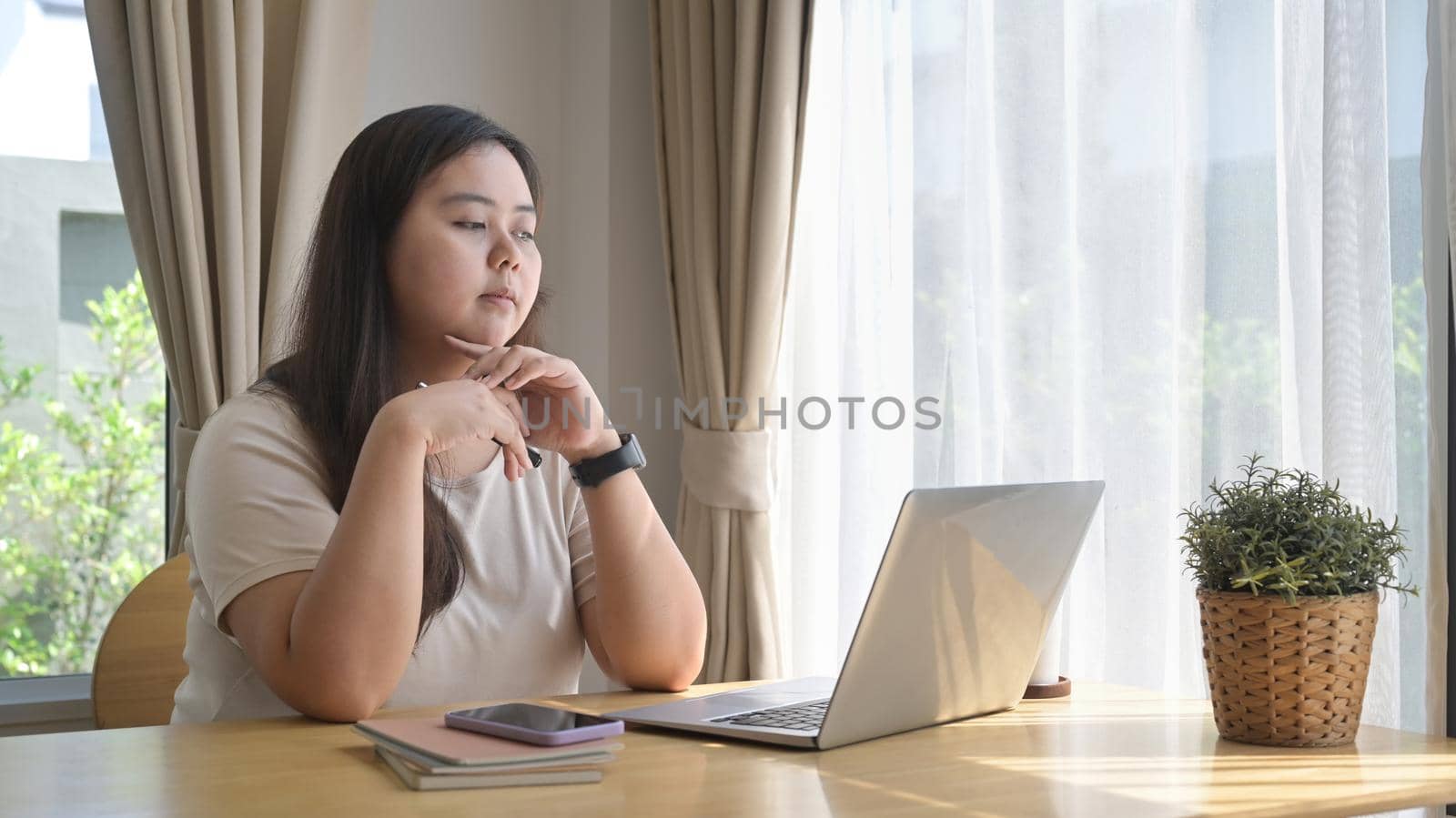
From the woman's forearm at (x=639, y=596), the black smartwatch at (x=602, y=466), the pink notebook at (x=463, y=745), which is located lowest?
the pink notebook at (x=463, y=745)

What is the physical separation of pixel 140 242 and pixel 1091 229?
69.2 inches

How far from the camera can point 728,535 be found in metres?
2.73

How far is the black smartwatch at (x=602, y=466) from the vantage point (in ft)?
5.08

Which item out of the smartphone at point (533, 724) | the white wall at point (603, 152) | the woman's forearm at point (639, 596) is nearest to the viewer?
the smartphone at point (533, 724)

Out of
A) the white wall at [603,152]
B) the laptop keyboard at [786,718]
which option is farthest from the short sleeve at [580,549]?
the white wall at [603,152]

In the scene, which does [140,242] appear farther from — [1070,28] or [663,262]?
[1070,28]

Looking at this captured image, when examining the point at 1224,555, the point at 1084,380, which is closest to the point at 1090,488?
the point at 1224,555

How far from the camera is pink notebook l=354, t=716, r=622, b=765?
0.99m

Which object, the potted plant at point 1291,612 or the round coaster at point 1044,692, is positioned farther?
the round coaster at point 1044,692

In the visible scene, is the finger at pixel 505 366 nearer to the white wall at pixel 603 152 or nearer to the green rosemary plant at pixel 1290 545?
the green rosemary plant at pixel 1290 545

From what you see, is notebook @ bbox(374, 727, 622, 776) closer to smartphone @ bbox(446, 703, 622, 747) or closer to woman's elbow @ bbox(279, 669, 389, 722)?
smartphone @ bbox(446, 703, 622, 747)

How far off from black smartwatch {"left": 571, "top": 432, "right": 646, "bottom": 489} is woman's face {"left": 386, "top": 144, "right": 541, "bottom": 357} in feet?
0.67

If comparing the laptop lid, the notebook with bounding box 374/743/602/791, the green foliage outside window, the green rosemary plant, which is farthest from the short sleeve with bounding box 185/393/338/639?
the green foliage outside window

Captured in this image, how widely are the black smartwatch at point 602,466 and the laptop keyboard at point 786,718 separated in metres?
0.37
